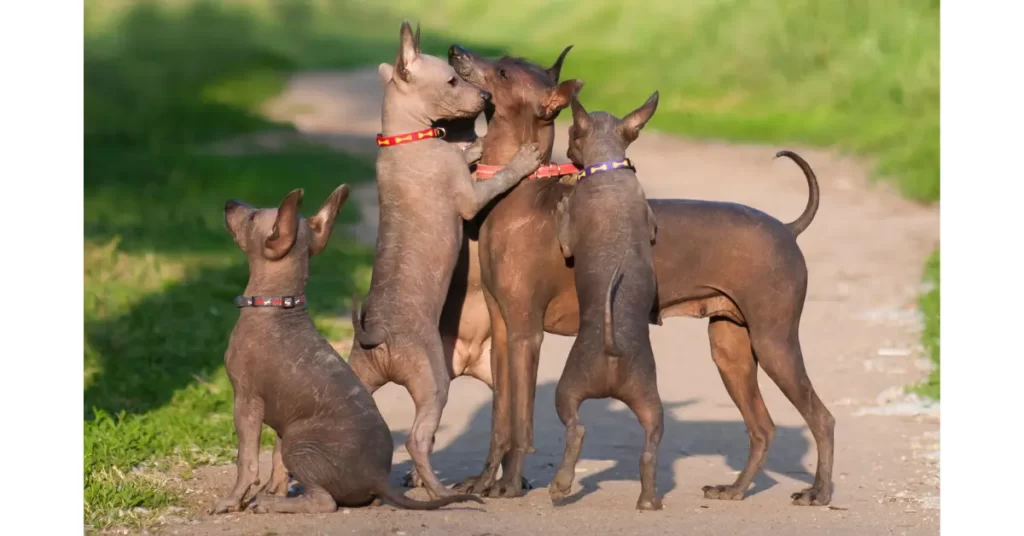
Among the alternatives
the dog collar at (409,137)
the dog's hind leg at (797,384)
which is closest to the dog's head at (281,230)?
the dog collar at (409,137)

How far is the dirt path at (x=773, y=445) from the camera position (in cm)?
799

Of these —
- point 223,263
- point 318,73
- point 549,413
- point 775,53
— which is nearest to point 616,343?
point 549,413

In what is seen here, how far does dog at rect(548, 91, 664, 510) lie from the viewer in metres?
7.89

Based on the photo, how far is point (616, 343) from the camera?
789 centimetres

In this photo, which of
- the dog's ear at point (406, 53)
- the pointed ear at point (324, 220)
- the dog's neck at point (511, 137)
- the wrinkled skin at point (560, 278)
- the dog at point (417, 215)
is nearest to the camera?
the pointed ear at point (324, 220)

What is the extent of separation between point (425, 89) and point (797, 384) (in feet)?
8.17

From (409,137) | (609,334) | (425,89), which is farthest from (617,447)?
(425,89)

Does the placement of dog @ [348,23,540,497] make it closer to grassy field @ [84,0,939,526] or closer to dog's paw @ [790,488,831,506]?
grassy field @ [84,0,939,526]

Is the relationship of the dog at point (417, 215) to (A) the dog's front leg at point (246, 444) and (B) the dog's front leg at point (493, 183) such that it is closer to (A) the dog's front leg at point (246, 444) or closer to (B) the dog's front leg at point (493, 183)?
(B) the dog's front leg at point (493, 183)

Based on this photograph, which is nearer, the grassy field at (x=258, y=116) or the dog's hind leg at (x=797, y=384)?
the dog's hind leg at (x=797, y=384)

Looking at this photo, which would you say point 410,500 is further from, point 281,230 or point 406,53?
point 406,53

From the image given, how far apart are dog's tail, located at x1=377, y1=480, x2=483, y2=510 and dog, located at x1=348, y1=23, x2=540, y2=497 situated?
1.35 feet

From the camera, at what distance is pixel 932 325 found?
14.4 metres

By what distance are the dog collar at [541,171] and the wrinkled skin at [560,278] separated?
4 cm
